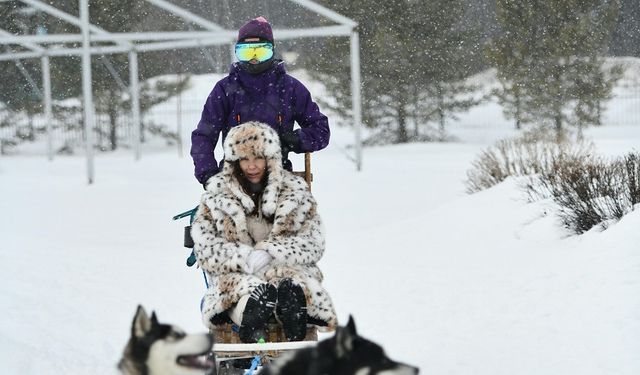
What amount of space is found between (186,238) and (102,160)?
25.5 metres

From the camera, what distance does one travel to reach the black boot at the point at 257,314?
455 cm

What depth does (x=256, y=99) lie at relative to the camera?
18.9ft

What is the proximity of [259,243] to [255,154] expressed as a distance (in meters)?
0.47

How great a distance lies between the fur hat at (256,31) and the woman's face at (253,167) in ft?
3.04

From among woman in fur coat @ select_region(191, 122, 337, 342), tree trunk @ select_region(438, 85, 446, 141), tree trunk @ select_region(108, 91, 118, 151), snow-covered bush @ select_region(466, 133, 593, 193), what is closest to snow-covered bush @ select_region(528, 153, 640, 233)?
snow-covered bush @ select_region(466, 133, 593, 193)

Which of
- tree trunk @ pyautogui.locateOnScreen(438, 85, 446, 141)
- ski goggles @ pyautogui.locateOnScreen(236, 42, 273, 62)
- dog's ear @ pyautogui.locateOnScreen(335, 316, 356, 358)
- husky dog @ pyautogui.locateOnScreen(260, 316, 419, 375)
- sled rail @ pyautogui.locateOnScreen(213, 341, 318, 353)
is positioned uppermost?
tree trunk @ pyautogui.locateOnScreen(438, 85, 446, 141)

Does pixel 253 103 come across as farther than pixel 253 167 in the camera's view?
Yes

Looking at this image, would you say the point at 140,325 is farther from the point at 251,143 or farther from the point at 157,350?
the point at 251,143

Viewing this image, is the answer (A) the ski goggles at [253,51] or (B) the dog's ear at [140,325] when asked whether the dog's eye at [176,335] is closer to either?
(B) the dog's ear at [140,325]

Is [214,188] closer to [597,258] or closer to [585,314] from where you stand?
[585,314]

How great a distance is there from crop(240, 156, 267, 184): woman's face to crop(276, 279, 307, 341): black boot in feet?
2.49

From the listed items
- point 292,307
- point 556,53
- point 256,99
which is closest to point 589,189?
point 256,99

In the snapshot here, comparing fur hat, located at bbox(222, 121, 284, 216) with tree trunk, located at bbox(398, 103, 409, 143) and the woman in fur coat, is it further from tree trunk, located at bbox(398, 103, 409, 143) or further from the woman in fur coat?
tree trunk, located at bbox(398, 103, 409, 143)

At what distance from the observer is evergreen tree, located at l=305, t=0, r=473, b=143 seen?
1242 inches
